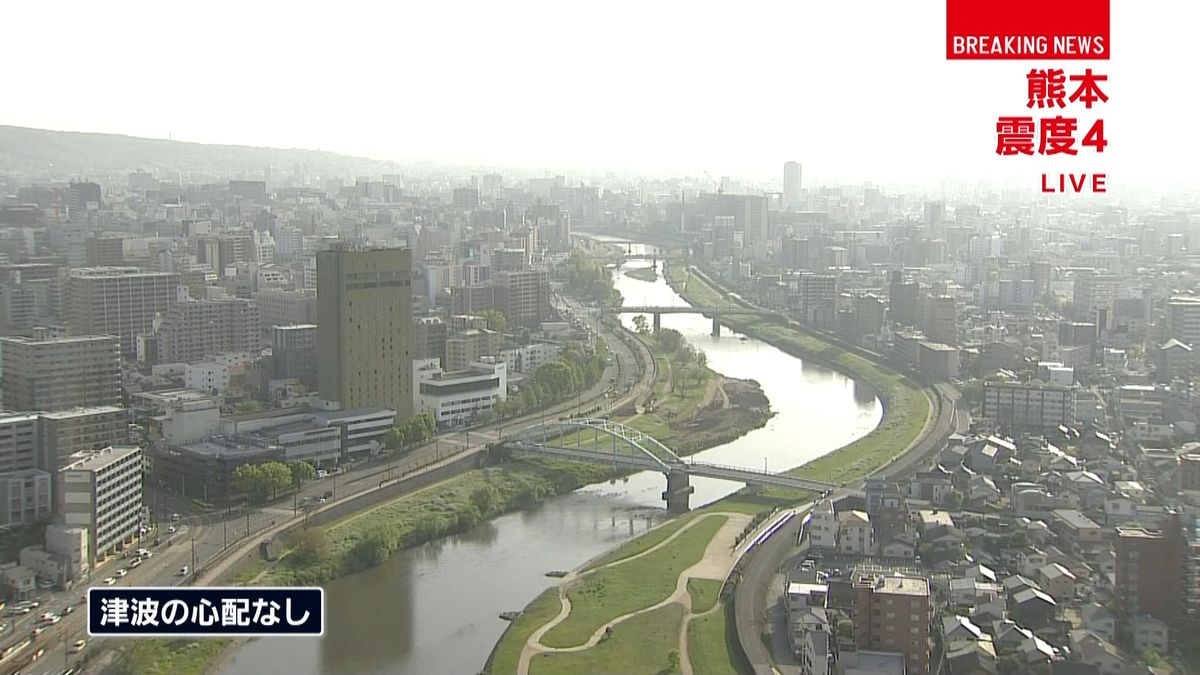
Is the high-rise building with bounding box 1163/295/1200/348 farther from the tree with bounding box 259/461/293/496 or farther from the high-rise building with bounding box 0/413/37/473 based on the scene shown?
the high-rise building with bounding box 0/413/37/473

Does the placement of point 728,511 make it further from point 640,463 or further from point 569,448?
point 569,448

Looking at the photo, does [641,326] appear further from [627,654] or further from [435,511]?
[627,654]

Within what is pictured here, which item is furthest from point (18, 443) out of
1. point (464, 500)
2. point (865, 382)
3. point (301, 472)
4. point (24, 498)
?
point (865, 382)

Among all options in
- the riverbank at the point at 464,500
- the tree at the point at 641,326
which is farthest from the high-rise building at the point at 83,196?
the riverbank at the point at 464,500

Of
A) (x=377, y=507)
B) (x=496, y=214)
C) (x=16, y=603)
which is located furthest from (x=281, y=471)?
(x=496, y=214)

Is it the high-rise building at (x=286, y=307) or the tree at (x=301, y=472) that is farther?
the high-rise building at (x=286, y=307)

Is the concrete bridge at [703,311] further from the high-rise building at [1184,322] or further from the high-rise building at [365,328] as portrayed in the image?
the high-rise building at [365,328]

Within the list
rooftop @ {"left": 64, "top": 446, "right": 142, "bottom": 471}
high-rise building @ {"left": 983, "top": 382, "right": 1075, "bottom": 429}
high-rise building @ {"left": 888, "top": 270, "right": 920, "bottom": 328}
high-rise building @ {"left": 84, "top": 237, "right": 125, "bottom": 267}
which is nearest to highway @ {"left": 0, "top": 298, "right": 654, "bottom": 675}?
rooftop @ {"left": 64, "top": 446, "right": 142, "bottom": 471}
